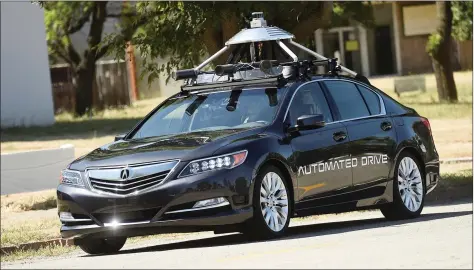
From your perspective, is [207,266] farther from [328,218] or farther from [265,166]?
[328,218]

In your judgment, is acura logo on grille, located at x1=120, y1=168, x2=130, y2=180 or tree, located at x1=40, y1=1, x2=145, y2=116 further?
tree, located at x1=40, y1=1, x2=145, y2=116

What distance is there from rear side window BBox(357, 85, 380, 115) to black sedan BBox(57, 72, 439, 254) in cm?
1

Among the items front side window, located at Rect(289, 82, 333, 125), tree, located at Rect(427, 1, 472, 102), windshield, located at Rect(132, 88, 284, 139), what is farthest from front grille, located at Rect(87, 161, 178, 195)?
tree, located at Rect(427, 1, 472, 102)

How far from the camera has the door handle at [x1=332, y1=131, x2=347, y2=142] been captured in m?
12.0

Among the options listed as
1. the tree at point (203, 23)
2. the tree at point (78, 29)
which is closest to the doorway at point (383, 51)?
the tree at point (78, 29)

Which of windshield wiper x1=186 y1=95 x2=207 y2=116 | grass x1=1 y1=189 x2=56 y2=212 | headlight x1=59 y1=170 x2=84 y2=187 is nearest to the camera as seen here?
headlight x1=59 y1=170 x2=84 y2=187

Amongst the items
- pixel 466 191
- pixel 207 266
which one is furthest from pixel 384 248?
pixel 466 191

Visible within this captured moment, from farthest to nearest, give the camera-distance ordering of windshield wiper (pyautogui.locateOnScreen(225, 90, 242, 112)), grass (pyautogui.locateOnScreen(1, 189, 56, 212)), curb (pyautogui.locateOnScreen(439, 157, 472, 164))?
curb (pyautogui.locateOnScreen(439, 157, 472, 164))
grass (pyautogui.locateOnScreen(1, 189, 56, 212))
windshield wiper (pyautogui.locateOnScreen(225, 90, 242, 112))

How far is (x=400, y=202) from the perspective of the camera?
12.9 meters

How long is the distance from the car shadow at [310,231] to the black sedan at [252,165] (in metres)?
0.21

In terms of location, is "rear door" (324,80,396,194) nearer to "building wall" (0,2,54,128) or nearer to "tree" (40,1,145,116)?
"building wall" (0,2,54,128)

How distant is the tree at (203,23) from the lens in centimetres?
1705

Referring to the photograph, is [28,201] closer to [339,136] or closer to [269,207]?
[339,136]

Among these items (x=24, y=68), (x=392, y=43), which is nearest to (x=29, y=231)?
(x=24, y=68)
